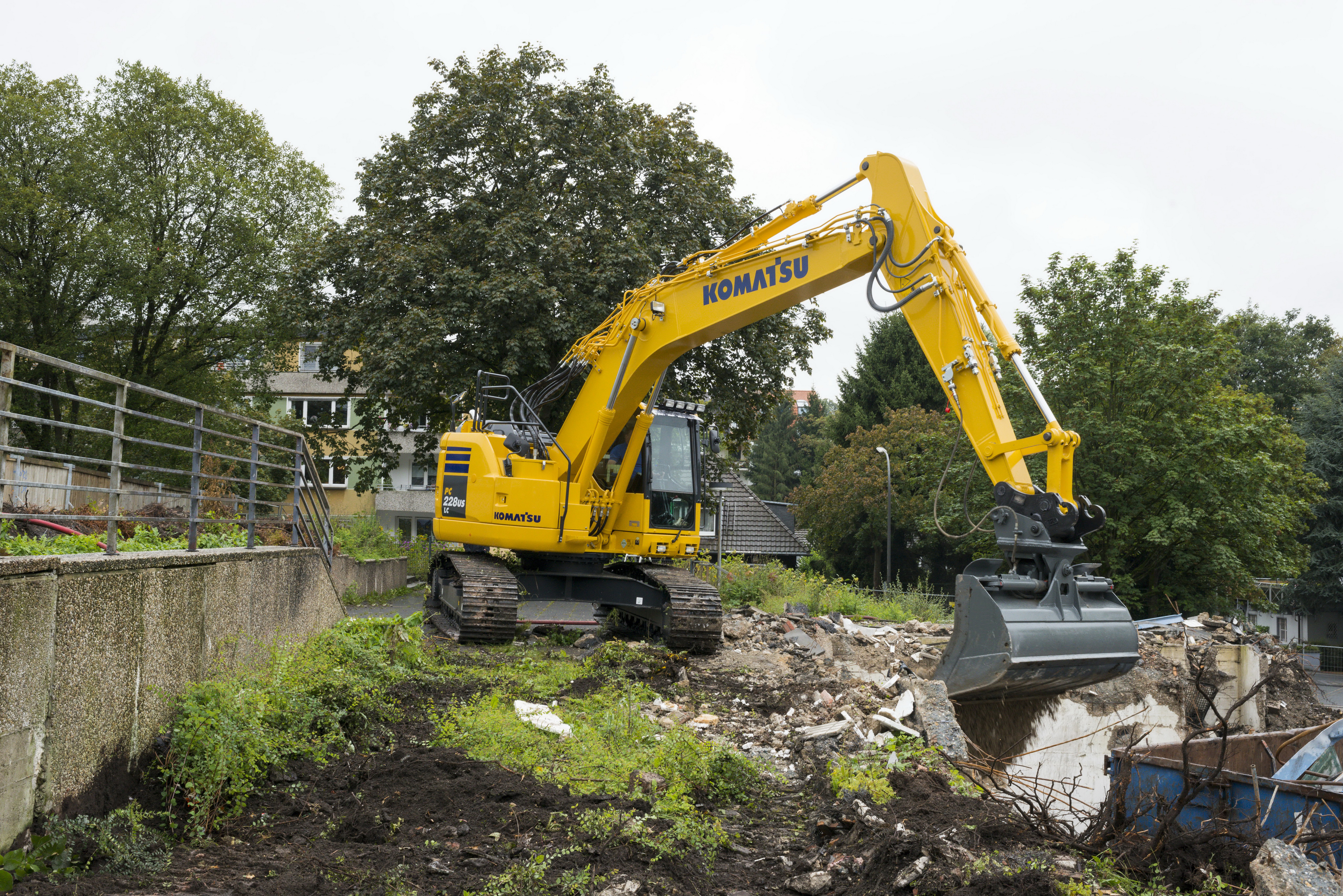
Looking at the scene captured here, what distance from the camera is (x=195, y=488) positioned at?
625 centimetres

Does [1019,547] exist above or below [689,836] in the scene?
above

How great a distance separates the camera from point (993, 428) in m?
7.31

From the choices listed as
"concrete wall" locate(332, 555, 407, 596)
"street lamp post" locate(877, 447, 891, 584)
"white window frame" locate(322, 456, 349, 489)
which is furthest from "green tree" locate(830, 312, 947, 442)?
"concrete wall" locate(332, 555, 407, 596)

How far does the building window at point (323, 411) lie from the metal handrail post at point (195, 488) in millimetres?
15841

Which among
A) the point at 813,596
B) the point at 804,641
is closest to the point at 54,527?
the point at 804,641

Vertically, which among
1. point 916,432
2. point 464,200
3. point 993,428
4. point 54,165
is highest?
point 54,165

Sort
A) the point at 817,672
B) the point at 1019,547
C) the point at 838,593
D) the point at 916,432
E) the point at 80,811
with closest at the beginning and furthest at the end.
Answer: the point at 80,811 → the point at 1019,547 → the point at 817,672 → the point at 838,593 → the point at 916,432

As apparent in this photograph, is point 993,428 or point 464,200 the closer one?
point 993,428

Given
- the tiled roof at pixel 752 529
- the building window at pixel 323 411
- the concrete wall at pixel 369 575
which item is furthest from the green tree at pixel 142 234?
the tiled roof at pixel 752 529

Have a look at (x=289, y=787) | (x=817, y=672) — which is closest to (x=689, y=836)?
(x=289, y=787)

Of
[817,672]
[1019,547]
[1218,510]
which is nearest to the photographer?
[1019,547]

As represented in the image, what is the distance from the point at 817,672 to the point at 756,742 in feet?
8.32

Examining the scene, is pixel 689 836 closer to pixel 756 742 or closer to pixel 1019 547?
pixel 756 742

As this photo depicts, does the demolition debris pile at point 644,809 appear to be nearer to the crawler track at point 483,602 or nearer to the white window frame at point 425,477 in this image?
the crawler track at point 483,602
